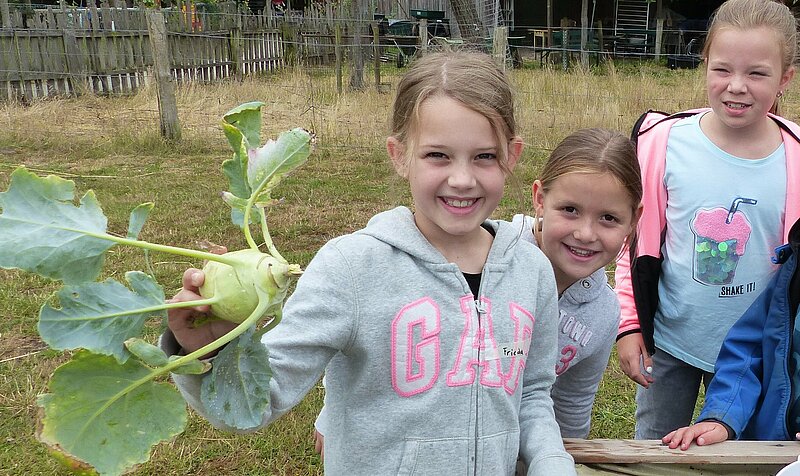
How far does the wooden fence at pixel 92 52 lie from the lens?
9.99 m

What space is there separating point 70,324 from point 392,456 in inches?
26.7

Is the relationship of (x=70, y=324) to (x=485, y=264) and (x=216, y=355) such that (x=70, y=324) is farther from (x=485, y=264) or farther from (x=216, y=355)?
(x=485, y=264)

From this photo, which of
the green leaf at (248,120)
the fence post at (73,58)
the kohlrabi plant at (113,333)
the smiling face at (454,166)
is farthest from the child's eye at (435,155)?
the fence post at (73,58)

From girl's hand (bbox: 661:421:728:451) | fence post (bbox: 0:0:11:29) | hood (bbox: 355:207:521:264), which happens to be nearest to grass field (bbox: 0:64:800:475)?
hood (bbox: 355:207:521:264)

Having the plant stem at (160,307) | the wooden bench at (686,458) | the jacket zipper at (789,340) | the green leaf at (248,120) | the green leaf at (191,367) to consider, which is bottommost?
the wooden bench at (686,458)

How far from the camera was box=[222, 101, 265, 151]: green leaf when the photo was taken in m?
1.27

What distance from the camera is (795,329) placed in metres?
1.92

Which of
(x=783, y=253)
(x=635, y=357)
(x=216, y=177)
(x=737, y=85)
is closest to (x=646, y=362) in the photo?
(x=635, y=357)

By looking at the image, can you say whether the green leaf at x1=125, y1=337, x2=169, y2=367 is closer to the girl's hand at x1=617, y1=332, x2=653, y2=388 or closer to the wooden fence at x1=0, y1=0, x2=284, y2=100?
the girl's hand at x1=617, y1=332, x2=653, y2=388

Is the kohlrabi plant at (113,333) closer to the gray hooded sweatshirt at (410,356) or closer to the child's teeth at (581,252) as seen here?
the gray hooded sweatshirt at (410,356)

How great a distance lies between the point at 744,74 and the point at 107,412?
6.04ft

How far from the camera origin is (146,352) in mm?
1084

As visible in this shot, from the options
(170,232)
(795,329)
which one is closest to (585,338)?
(795,329)

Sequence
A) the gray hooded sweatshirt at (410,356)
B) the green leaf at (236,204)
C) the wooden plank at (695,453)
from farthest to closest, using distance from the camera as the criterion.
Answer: the wooden plank at (695,453)
the gray hooded sweatshirt at (410,356)
the green leaf at (236,204)
